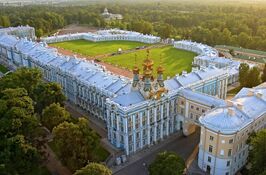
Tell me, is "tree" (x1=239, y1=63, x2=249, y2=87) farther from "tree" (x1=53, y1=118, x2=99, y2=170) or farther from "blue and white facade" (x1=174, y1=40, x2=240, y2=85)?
"tree" (x1=53, y1=118, x2=99, y2=170)

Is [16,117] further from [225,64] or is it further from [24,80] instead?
[225,64]

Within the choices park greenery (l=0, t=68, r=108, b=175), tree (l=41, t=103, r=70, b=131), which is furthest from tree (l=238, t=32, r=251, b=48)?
tree (l=41, t=103, r=70, b=131)

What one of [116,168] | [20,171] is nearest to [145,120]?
[116,168]

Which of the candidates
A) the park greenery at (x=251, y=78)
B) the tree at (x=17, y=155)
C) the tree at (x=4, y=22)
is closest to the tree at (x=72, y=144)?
the tree at (x=17, y=155)

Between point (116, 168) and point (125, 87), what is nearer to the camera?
point (116, 168)

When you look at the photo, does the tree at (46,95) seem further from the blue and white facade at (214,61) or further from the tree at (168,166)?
the blue and white facade at (214,61)

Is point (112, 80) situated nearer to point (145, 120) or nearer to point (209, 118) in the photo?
point (145, 120)

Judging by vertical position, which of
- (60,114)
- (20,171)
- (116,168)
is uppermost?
(60,114)
